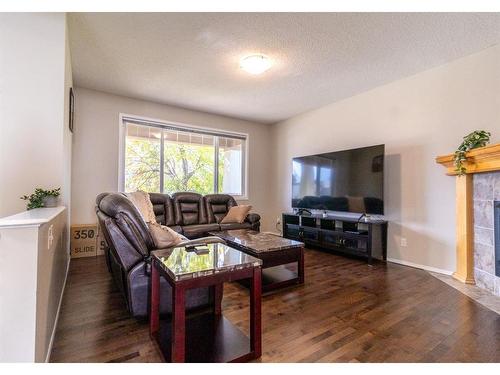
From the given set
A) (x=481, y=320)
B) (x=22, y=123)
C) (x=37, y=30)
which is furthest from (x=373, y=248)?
(x=37, y=30)

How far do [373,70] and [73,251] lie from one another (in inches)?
191

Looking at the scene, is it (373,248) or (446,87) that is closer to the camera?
(446,87)

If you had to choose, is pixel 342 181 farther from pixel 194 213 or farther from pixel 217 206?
pixel 194 213

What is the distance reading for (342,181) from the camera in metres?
3.98

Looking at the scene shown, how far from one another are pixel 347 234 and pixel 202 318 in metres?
2.52

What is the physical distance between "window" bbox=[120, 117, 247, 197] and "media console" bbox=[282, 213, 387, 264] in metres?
1.89

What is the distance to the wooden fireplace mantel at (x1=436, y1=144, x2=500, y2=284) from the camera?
2.68 metres

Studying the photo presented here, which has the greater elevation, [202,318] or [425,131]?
[425,131]

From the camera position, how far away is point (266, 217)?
19.4ft

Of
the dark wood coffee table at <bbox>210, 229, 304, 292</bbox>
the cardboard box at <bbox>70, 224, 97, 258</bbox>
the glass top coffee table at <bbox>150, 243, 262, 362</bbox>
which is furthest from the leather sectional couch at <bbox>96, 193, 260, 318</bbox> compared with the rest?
the cardboard box at <bbox>70, 224, 97, 258</bbox>

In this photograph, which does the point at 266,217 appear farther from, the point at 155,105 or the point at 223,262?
the point at 223,262

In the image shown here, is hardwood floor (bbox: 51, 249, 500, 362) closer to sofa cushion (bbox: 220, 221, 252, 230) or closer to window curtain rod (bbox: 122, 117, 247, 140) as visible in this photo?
sofa cushion (bbox: 220, 221, 252, 230)

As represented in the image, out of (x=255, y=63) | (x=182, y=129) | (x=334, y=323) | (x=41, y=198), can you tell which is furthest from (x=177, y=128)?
(x=334, y=323)
